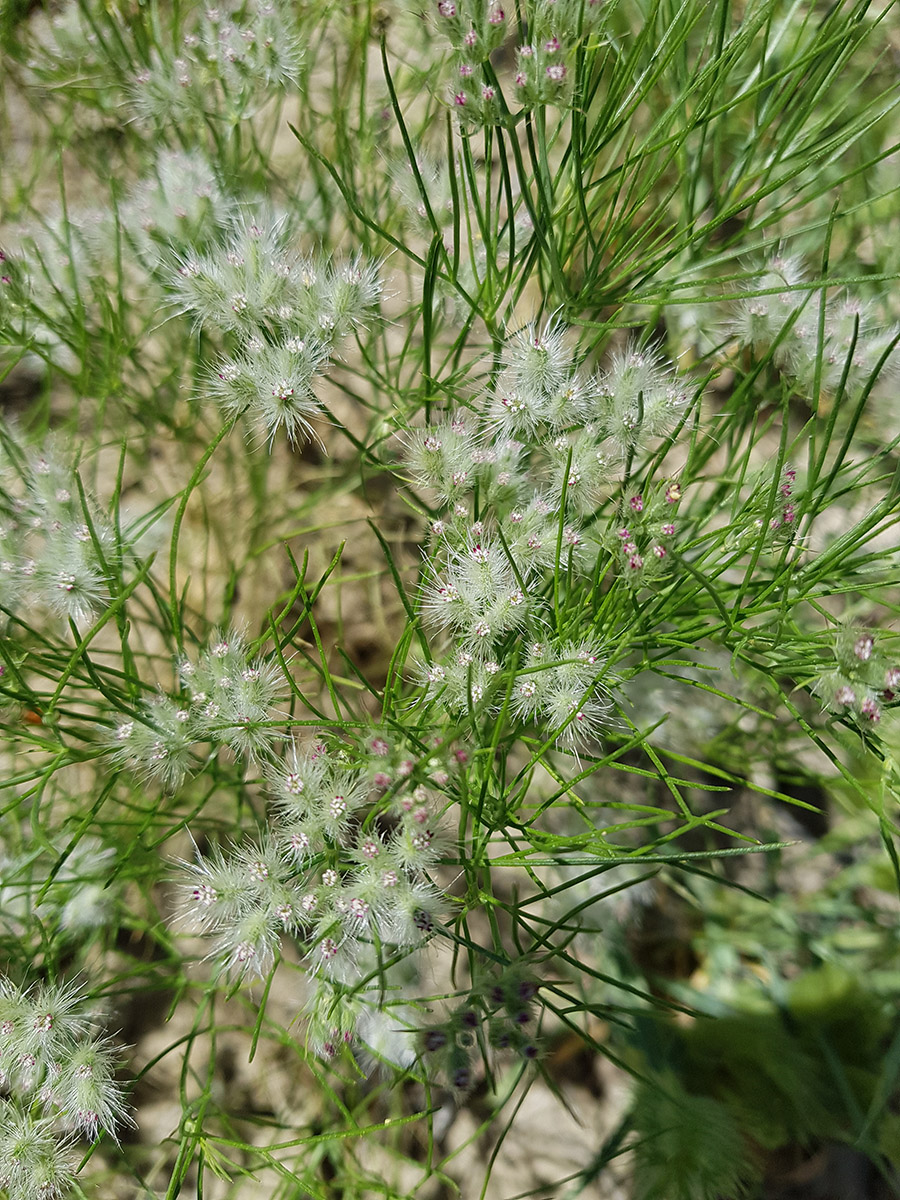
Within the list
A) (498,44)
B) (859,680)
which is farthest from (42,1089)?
(498,44)

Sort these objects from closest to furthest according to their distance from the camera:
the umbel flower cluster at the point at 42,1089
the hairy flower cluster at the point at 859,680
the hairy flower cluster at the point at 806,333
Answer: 1. the hairy flower cluster at the point at 859,680
2. the umbel flower cluster at the point at 42,1089
3. the hairy flower cluster at the point at 806,333

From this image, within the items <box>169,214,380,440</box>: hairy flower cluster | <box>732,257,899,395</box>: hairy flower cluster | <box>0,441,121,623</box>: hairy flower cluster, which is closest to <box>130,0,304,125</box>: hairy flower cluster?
<box>169,214,380,440</box>: hairy flower cluster

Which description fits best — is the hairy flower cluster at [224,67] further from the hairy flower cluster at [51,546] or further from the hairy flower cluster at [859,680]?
the hairy flower cluster at [859,680]

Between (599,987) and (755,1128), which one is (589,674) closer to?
(599,987)

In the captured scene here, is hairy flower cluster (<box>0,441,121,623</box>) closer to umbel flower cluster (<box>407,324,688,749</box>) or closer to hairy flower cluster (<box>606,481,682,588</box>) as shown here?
umbel flower cluster (<box>407,324,688,749</box>)

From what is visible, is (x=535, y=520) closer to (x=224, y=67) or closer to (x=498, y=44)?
(x=498, y=44)

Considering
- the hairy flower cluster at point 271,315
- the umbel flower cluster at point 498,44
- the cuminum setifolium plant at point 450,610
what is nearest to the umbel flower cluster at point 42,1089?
the cuminum setifolium plant at point 450,610
